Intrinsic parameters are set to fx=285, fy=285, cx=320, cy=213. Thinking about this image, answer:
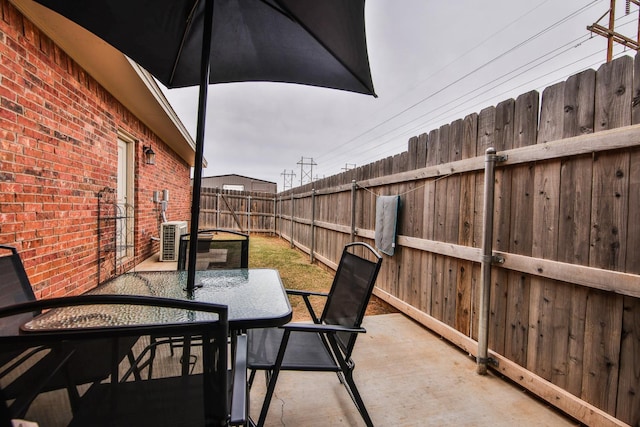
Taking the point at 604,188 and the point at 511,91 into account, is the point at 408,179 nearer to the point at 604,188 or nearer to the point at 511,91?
the point at 604,188

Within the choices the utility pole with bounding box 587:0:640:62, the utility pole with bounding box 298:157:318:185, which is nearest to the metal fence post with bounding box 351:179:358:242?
the utility pole with bounding box 587:0:640:62

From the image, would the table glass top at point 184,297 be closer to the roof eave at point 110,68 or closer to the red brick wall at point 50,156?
the red brick wall at point 50,156

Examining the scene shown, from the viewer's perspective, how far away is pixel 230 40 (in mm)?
2049

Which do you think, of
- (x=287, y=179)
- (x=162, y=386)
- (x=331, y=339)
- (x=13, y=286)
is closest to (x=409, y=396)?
(x=331, y=339)

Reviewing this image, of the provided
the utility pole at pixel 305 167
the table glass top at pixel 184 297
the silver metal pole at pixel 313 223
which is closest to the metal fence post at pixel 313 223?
the silver metal pole at pixel 313 223

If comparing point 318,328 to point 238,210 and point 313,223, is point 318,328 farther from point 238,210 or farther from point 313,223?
point 238,210

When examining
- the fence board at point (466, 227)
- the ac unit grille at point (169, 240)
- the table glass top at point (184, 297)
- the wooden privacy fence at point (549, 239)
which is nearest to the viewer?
the table glass top at point (184, 297)

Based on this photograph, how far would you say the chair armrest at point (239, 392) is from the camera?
0.88m

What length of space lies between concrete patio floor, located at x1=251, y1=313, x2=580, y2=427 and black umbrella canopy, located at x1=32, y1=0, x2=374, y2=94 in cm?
210

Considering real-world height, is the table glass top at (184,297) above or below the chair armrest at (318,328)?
above

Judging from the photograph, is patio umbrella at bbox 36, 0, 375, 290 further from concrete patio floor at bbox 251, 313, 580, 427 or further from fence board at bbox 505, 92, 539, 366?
fence board at bbox 505, 92, 539, 366

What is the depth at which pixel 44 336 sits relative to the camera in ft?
2.06

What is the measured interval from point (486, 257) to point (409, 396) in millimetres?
1213

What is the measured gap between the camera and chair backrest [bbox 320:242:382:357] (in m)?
1.60
